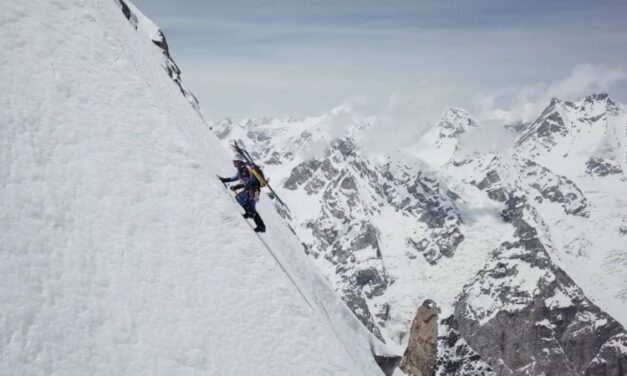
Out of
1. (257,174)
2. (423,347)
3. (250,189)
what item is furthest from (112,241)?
(423,347)

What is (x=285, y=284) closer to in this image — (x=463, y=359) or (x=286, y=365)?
(x=286, y=365)

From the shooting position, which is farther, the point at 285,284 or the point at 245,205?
the point at 245,205

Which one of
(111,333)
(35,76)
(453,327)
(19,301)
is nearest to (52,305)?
(19,301)

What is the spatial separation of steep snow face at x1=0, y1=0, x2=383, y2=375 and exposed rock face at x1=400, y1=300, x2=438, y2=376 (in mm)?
67686

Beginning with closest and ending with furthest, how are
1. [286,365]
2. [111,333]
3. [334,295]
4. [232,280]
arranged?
1. [111,333]
2. [286,365]
3. [232,280]
4. [334,295]

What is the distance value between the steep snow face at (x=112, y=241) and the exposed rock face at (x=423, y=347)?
67686mm

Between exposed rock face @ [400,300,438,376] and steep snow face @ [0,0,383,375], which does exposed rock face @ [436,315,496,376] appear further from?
steep snow face @ [0,0,383,375]

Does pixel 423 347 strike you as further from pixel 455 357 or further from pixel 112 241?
pixel 455 357

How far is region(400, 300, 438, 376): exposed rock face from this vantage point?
255ft

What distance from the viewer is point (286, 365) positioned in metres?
12.8

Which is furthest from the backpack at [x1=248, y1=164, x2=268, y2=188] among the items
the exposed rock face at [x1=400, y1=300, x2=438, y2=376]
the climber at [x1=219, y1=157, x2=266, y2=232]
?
the exposed rock face at [x1=400, y1=300, x2=438, y2=376]

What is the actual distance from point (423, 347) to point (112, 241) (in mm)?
72408

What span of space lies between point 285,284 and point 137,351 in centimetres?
426

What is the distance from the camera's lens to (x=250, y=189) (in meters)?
18.2
